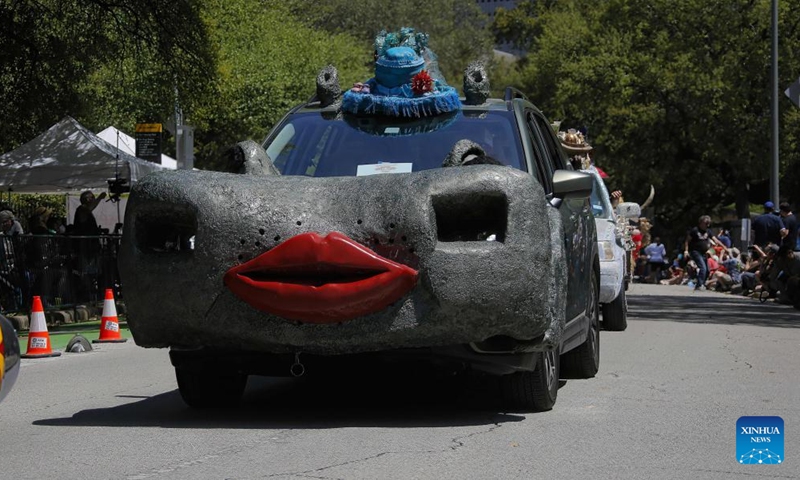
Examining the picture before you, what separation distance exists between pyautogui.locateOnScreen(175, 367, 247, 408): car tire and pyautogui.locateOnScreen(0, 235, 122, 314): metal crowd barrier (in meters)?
9.70

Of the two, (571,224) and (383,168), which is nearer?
(383,168)

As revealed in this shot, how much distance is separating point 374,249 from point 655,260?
33.4 metres

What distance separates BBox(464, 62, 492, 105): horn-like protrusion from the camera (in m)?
9.05

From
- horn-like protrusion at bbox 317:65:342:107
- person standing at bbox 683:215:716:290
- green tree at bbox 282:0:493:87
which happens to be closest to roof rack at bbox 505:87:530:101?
horn-like protrusion at bbox 317:65:342:107

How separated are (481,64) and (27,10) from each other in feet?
41.9

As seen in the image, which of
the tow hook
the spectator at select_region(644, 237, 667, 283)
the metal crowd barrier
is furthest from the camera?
the spectator at select_region(644, 237, 667, 283)

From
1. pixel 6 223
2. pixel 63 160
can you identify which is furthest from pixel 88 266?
pixel 63 160

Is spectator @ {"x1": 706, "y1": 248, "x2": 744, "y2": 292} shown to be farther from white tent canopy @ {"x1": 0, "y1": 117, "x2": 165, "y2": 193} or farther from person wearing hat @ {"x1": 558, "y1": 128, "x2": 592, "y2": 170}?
white tent canopy @ {"x1": 0, "y1": 117, "x2": 165, "y2": 193}

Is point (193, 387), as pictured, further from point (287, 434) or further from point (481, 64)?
point (481, 64)

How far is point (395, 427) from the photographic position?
7.60 metres

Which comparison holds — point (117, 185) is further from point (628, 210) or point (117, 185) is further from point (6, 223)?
point (628, 210)

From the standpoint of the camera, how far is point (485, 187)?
7250 millimetres

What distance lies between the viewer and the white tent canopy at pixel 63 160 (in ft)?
74.7

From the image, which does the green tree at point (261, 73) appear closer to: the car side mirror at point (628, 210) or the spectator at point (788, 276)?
the spectator at point (788, 276)
